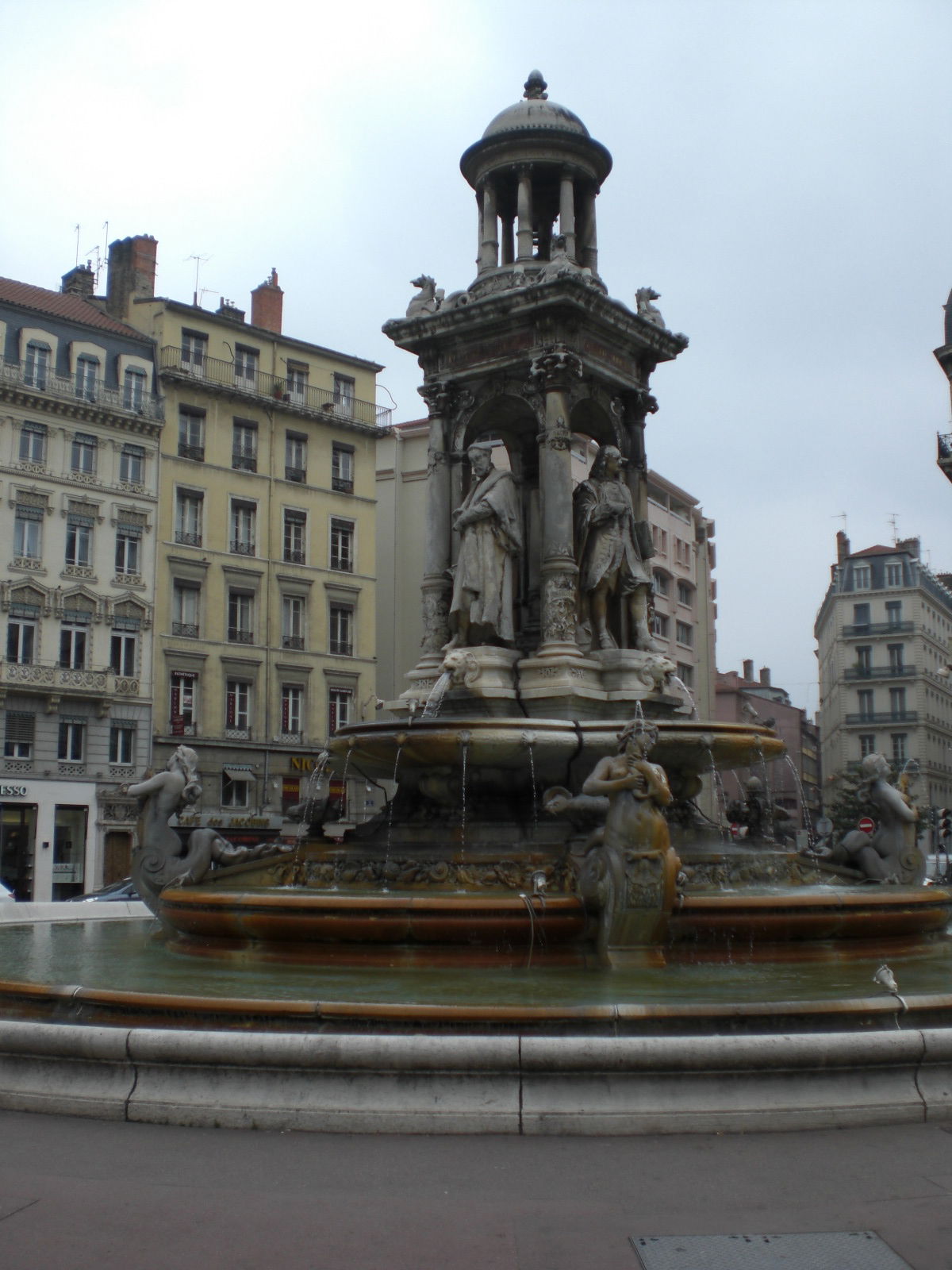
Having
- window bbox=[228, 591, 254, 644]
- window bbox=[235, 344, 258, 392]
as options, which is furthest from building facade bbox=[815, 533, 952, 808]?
window bbox=[235, 344, 258, 392]

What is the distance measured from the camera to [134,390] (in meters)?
48.1

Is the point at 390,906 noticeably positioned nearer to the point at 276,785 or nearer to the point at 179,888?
the point at 179,888

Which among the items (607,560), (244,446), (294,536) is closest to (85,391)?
(244,446)

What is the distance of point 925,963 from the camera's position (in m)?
10.4

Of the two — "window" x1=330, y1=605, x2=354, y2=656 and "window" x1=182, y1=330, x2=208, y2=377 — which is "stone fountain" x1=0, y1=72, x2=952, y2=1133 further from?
"window" x1=330, y1=605, x2=354, y2=656

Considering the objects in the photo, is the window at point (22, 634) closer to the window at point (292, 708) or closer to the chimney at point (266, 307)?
the window at point (292, 708)

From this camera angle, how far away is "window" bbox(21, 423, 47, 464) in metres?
44.8

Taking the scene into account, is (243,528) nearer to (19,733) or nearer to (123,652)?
(123,652)

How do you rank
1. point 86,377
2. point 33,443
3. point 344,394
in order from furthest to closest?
1. point 344,394
2. point 86,377
3. point 33,443

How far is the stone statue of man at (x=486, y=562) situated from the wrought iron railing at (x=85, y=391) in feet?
113

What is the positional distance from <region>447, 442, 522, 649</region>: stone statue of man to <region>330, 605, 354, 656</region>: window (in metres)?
37.2

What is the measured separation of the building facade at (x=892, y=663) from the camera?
85.7 metres

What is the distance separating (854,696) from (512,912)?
8358cm

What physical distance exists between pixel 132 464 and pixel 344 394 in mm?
11075
